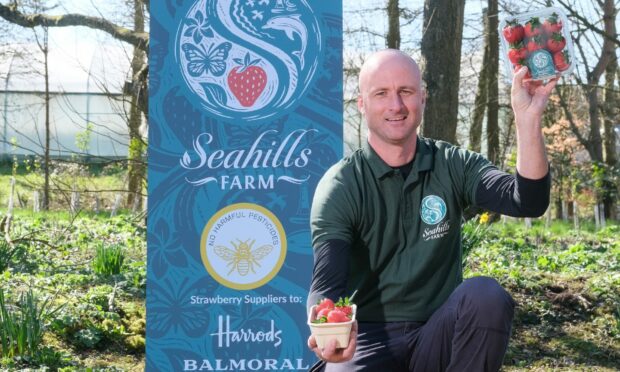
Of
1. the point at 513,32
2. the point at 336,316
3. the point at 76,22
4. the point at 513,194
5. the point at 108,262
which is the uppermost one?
the point at 76,22

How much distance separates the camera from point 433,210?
346cm

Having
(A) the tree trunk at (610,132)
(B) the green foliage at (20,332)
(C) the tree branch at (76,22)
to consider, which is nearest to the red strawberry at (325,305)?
(B) the green foliage at (20,332)

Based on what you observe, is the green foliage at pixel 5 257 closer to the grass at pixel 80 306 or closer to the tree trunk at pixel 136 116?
the grass at pixel 80 306

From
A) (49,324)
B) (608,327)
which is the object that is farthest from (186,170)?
(608,327)

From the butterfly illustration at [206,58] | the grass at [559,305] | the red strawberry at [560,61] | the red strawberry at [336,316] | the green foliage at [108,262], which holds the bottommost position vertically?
the grass at [559,305]

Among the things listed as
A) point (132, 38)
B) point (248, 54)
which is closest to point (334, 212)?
point (248, 54)

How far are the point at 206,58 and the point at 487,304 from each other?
2400mm

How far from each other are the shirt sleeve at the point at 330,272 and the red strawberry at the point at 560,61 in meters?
0.91

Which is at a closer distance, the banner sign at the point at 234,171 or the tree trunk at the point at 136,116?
the banner sign at the point at 234,171

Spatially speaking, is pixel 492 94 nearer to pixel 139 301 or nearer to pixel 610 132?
pixel 610 132

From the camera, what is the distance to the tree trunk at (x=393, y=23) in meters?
13.7

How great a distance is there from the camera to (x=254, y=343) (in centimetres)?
507

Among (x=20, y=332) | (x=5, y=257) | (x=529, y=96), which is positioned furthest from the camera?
(x=5, y=257)

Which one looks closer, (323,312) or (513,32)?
(323,312)
